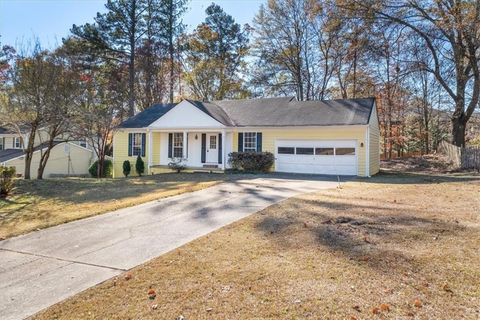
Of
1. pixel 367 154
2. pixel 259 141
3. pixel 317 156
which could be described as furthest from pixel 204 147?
pixel 367 154

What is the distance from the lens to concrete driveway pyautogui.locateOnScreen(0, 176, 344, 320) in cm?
410

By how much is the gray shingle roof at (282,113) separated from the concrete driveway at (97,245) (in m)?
9.29

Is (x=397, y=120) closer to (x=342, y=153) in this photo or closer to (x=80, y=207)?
(x=342, y=153)

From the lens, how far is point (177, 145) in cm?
2123

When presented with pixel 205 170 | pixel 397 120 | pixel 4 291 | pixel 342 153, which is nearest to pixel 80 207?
pixel 4 291

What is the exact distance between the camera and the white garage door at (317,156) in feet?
57.5

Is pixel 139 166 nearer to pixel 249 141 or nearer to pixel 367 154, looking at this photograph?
pixel 249 141

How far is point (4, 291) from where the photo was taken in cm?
410

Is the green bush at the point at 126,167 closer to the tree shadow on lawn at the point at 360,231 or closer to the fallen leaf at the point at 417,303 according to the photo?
the tree shadow on lawn at the point at 360,231

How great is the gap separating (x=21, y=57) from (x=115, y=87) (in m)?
13.9

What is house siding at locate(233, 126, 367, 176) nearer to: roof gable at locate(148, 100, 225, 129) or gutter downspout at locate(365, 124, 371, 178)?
gutter downspout at locate(365, 124, 371, 178)

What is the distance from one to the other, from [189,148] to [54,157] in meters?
14.4

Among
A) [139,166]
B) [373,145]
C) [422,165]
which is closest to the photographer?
[373,145]

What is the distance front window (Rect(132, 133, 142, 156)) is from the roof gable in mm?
1570
